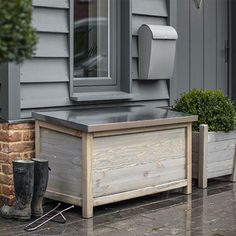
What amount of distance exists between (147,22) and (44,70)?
154 cm

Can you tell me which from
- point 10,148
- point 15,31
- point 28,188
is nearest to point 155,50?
point 10,148

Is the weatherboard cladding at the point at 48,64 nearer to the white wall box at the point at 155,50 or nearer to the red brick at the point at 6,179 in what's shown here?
the red brick at the point at 6,179

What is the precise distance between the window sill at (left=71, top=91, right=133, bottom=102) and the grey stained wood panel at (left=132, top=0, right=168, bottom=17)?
0.91 metres

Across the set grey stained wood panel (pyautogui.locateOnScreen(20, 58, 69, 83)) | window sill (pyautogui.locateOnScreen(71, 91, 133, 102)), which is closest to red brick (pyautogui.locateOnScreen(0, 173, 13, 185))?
grey stained wood panel (pyautogui.locateOnScreen(20, 58, 69, 83))

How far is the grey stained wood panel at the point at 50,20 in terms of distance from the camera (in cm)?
577

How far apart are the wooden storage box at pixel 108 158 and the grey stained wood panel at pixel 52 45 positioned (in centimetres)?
65

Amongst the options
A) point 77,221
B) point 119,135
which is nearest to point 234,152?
point 119,135

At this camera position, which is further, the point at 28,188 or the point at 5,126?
the point at 5,126

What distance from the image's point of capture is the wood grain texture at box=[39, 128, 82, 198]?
545cm

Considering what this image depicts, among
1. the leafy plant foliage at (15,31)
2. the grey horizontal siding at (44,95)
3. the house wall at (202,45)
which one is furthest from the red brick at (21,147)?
the leafy plant foliage at (15,31)

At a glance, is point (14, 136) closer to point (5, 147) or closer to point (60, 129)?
point (5, 147)

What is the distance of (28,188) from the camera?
5270 millimetres

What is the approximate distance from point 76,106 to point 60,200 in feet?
3.35

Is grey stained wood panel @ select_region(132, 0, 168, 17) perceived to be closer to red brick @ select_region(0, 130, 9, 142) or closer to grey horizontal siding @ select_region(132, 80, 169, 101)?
grey horizontal siding @ select_region(132, 80, 169, 101)
